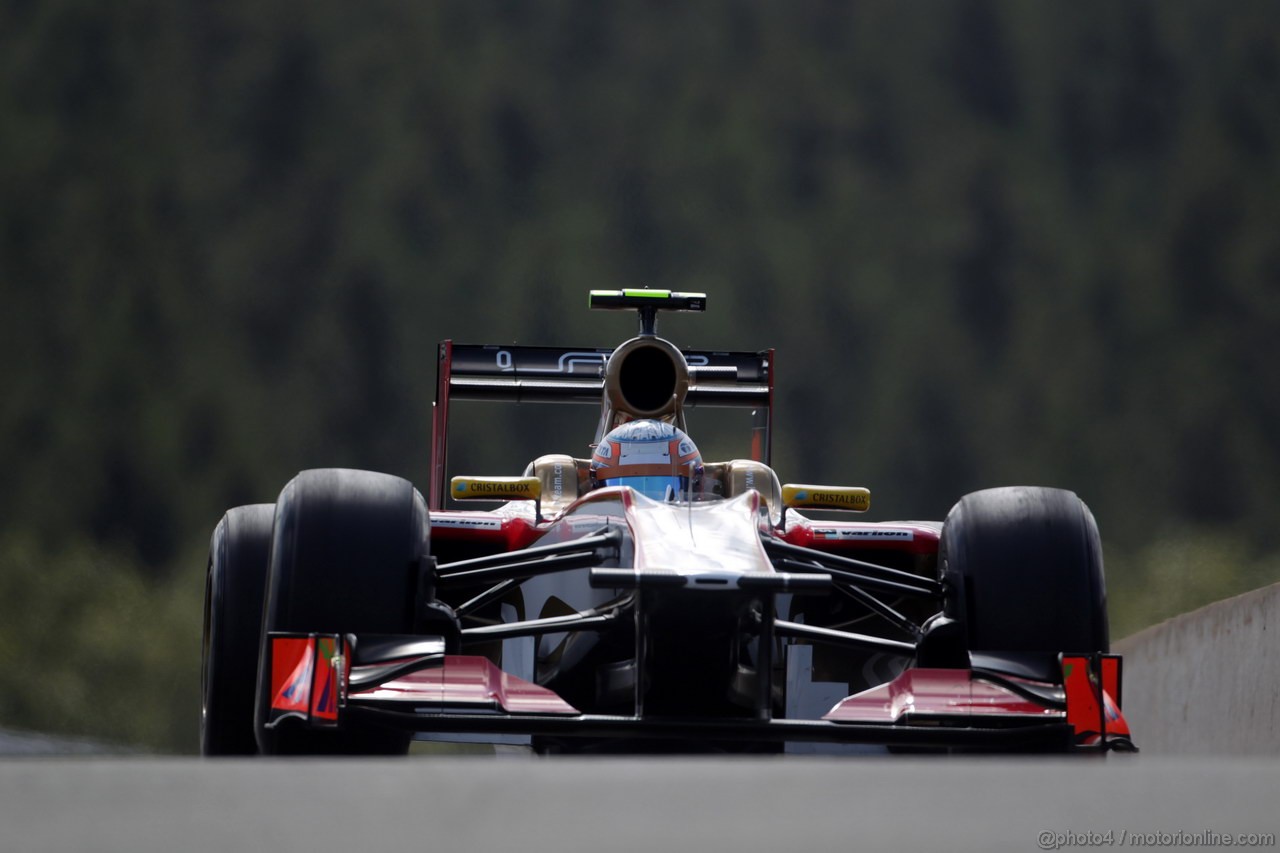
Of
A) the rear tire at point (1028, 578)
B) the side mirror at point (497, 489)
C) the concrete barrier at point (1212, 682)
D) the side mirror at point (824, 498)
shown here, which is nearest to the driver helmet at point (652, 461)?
the side mirror at point (497, 489)

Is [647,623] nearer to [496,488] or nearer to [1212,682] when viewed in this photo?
[496,488]

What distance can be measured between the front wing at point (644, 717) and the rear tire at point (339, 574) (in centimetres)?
8

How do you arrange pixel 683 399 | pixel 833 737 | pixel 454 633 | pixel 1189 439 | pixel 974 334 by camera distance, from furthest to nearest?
pixel 974 334, pixel 1189 439, pixel 683 399, pixel 454 633, pixel 833 737

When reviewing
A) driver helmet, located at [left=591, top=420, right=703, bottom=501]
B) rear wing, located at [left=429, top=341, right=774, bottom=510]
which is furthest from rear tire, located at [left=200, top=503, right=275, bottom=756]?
rear wing, located at [left=429, top=341, right=774, bottom=510]

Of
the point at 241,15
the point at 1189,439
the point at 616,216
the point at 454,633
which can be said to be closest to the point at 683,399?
the point at 454,633

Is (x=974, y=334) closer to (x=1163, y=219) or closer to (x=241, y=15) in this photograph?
(x=1163, y=219)

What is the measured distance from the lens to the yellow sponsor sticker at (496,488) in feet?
20.2

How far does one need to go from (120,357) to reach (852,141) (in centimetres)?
1054

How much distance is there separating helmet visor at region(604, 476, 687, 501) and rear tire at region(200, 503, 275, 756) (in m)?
1.23

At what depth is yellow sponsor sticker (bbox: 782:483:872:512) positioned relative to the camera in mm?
6379

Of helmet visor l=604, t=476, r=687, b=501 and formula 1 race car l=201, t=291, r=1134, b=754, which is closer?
formula 1 race car l=201, t=291, r=1134, b=754

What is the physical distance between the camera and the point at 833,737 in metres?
4.13

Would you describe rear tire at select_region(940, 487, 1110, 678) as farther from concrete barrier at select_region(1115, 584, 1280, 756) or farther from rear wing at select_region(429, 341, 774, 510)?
rear wing at select_region(429, 341, 774, 510)

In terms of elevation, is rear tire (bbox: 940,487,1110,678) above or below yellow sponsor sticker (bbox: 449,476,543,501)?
below
